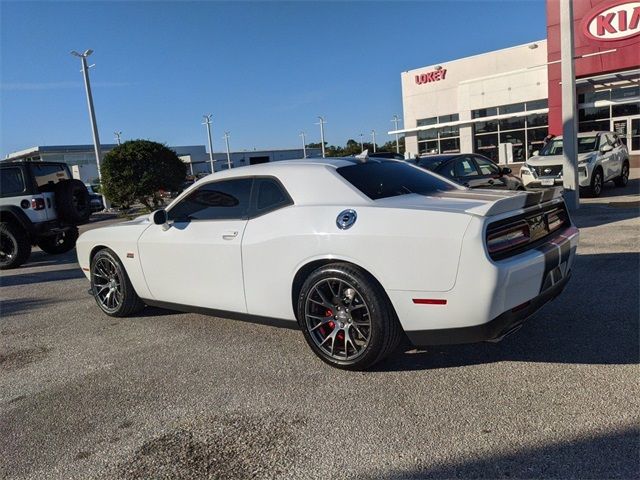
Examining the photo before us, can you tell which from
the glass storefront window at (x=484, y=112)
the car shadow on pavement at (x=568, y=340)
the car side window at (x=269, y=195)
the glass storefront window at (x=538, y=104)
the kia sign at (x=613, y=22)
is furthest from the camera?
the glass storefront window at (x=484, y=112)

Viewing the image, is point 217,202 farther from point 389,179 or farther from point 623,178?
point 623,178

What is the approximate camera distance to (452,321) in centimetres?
321

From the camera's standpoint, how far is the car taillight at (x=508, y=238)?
3158 millimetres

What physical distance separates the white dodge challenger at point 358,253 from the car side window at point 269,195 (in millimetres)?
11

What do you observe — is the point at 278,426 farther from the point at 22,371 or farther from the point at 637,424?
the point at 22,371

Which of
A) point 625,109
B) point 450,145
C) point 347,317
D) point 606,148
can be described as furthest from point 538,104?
point 347,317

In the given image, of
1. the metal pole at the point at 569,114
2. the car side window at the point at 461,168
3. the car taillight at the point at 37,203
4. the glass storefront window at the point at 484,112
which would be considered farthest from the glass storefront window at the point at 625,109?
the car taillight at the point at 37,203

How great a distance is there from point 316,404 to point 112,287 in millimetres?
3159

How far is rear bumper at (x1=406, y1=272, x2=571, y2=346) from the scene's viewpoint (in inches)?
125

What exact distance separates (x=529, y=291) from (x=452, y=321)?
1.79ft

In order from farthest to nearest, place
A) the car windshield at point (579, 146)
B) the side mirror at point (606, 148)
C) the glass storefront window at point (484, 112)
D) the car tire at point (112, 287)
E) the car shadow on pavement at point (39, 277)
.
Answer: the glass storefront window at point (484, 112) < the car windshield at point (579, 146) < the side mirror at point (606, 148) < the car shadow on pavement at point (39, 277) < the car tire at point (112, 287)

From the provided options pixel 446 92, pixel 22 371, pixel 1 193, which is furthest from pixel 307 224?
pixel 446 92

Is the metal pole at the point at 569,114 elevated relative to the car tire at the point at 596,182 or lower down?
elevated

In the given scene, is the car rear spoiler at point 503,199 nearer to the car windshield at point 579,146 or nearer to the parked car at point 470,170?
the parked car at point 470,170
